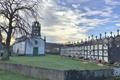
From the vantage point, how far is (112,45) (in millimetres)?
39062

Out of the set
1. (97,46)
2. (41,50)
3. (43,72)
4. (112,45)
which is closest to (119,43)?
(112,45)

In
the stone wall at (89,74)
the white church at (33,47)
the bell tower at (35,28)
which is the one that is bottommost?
the stone wall at (89,74)

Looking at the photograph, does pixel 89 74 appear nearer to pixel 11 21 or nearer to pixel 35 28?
pixel 11 21

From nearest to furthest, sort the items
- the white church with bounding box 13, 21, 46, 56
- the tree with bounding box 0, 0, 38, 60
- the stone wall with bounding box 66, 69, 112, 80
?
1. the stone wall with bounding box 66, 69, 112, 80
2. the tree with bounding box 0, 0, 38, 60
3. the white church with bounding box 13, 21, 46, 56

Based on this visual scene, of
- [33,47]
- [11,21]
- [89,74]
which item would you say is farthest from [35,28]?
[89,74]

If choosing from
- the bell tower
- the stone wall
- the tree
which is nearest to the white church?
the bell tower

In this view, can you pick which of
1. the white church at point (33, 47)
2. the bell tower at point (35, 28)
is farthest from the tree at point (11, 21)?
the white church at point (33, 47)

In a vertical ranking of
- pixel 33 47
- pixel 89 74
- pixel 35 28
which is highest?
pixel 35 28

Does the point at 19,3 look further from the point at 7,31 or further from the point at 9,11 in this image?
the point at 7,31

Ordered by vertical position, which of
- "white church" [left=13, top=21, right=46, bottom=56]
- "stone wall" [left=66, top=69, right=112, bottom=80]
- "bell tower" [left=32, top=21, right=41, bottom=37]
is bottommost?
"stone wall" [left=66, top=69, right=112, bottom=80]

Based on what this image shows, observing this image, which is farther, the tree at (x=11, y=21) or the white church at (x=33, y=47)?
the white church at (x=33, y=47)

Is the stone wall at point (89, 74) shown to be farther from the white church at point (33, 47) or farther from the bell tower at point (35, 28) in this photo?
the white church at point (33, 47)

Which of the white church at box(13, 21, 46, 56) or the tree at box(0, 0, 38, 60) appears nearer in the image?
the tree at box(0, 0, 38, 60)

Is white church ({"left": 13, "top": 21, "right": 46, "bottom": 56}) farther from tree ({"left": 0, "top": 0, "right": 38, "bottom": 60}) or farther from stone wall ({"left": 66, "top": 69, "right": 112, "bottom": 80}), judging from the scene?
stone wall ({"left": 66, "top": 69, "right": 112, "bottom": 80})
